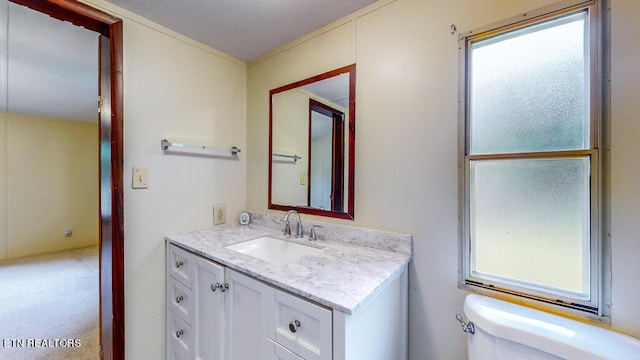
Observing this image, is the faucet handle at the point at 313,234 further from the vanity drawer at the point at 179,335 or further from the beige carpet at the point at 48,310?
the beige carpet at the point at 48,310

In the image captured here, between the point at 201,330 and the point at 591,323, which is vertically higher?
the point at 591,323

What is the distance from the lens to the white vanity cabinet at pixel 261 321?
2.59 ft

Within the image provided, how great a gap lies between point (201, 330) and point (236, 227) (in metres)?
0.70

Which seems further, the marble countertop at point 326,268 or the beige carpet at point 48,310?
the beige carpet at point 48,310

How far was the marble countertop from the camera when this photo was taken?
0.81 meters

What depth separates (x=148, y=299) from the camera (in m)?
1.46

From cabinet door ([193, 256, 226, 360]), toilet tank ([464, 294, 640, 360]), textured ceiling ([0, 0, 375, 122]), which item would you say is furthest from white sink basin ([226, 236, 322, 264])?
textured ceiling ([0, 0, 375, 122])

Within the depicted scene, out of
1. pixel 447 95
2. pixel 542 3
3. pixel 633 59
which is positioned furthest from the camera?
pixel 447 95

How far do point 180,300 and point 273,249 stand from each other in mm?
590

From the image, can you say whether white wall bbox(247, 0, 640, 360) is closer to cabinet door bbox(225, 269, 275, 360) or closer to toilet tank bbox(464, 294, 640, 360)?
toilet tank bbox(464, 294, 640, 360)

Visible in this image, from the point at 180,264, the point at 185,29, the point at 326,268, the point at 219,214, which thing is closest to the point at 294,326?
the point at 326,268

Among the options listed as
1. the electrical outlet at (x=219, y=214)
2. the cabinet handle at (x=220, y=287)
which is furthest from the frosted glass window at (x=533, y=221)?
the electrical outlet at (x=219, y=214)

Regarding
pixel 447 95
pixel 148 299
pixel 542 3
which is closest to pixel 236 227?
pixel 148 299

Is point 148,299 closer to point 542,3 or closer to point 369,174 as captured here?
point 369,174
